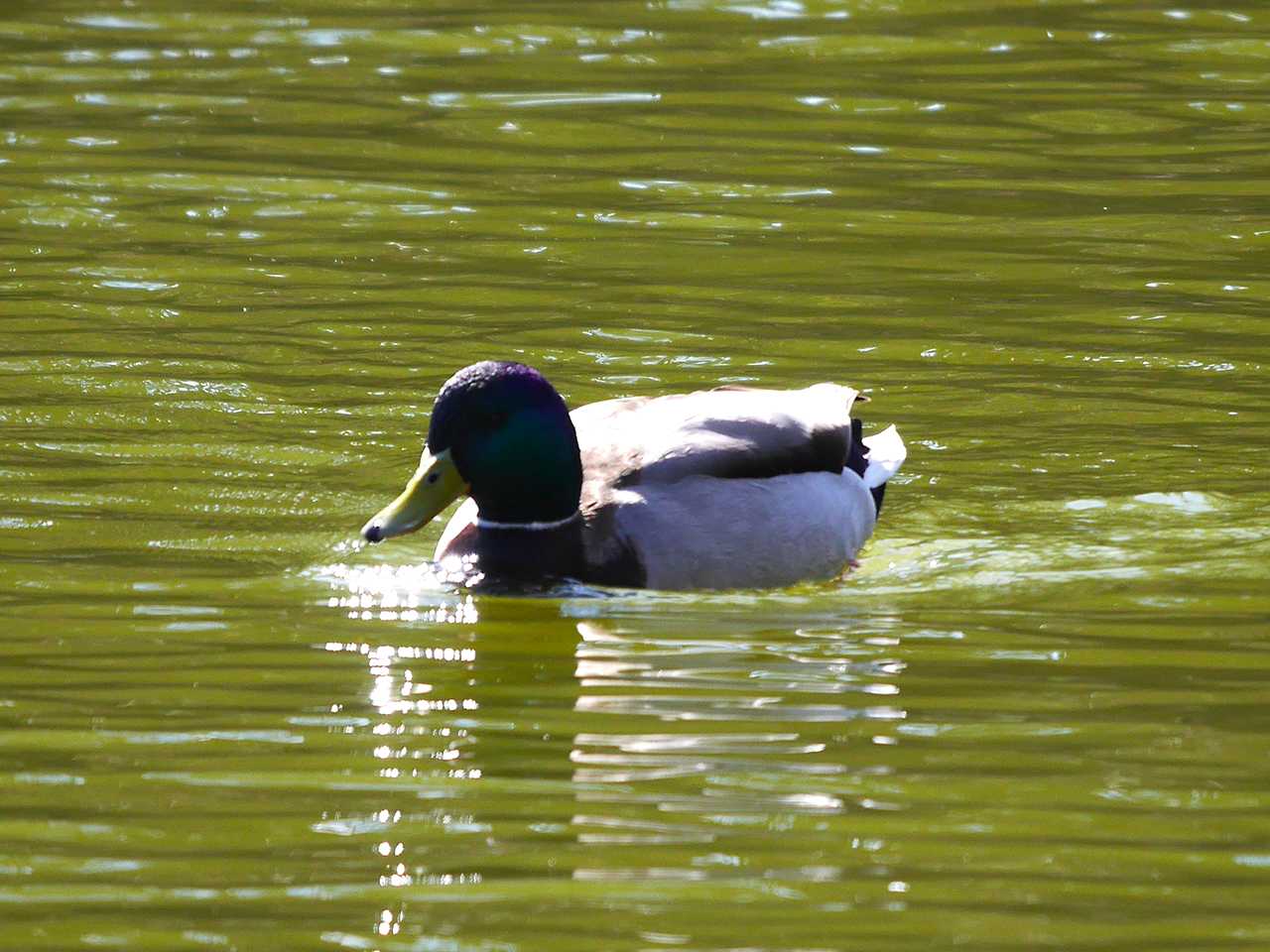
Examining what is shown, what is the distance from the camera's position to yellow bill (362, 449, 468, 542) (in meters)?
8.06

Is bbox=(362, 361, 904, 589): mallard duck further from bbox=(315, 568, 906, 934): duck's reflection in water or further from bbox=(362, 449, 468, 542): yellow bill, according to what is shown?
bbox=(315, 568, 906, 934): duck's reflection in water

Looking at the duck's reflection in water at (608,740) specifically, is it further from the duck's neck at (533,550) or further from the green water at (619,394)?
the duck's neck at (533,550)

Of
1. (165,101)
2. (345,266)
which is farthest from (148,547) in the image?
(165,101)

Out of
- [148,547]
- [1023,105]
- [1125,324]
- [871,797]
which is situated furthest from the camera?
[1023,105]

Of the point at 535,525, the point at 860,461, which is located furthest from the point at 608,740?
the point at 860,461

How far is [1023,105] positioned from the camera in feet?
50.3

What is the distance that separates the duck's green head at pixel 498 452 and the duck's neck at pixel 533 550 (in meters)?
0.04

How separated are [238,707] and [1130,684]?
7.78ft

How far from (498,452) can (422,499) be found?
303mm

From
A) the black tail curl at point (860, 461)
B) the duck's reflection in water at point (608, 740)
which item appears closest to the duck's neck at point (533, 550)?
the duck's reflection in water at point (608, 740)

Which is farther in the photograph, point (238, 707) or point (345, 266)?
point (345, 266)

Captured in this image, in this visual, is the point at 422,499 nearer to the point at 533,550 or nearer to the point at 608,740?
the point at 533,550

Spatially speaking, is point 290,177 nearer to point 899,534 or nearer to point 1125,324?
point 1125,324

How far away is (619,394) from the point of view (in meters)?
10.6
